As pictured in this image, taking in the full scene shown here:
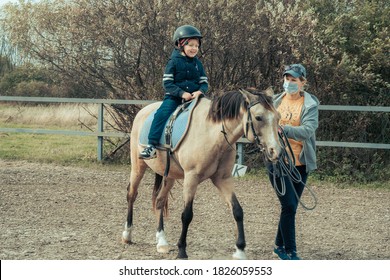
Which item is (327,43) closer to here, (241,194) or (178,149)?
(241,194)

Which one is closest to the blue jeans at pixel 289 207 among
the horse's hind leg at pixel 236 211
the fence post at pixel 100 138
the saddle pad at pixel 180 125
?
the horse's hind leg at pixel 236 211

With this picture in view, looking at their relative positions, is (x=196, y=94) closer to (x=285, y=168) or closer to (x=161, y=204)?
(x=285, y=168)

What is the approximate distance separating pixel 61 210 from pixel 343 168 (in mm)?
5738

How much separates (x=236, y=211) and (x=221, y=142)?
65 centimetres

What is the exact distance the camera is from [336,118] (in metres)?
13.5

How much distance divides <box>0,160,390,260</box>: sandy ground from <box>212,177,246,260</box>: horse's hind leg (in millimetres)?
379

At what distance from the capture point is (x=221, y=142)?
6.30 m

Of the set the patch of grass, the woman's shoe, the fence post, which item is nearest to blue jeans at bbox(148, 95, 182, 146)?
the woman's shoe

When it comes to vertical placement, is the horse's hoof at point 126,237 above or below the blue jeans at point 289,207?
below

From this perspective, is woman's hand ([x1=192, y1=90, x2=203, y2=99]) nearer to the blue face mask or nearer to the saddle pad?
the saddle pad

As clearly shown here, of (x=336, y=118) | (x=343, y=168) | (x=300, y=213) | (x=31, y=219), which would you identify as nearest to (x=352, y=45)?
(x=336, y=118)

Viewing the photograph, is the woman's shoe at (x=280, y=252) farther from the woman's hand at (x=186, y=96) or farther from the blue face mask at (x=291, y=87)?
the woman's hand at (x=186, y=96)

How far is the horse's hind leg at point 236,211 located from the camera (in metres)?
6.38

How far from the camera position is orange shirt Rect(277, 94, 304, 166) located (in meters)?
6.35
